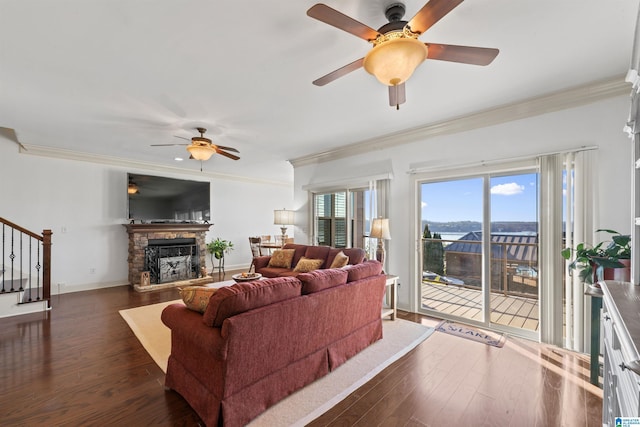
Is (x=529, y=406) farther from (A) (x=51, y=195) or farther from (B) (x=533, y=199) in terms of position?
(A) (x=51, y=195)

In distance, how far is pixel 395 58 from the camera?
5.63ft

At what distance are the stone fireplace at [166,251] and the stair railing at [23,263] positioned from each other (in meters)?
1.40

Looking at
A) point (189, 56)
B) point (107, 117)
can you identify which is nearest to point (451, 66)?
point (189, 56)

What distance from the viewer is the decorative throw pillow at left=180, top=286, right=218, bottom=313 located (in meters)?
2.04

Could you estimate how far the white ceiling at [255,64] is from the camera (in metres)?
1.84

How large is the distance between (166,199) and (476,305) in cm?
640

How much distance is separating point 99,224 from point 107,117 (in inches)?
123

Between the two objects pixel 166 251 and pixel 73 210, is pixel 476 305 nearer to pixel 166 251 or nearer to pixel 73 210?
pixel 166 251

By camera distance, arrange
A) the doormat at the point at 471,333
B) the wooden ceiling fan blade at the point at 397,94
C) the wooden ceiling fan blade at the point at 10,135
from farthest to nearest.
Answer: the wooden ceiling fan blade at the point at 10,135
the doormat at the point at 471,333
the wooden ceiling fan blade at the point at 397,94

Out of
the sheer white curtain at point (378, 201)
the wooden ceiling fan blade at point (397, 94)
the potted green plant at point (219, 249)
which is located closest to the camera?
the wooden ceiling fan blade at point (397, 94)

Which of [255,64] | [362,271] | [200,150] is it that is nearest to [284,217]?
[200,150]

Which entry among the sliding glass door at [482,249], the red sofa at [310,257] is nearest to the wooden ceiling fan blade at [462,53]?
the sliding glass door at [482,249]

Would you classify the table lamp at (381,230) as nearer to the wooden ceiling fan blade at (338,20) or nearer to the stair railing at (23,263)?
the wooden ceiling fan blade at (338,20)

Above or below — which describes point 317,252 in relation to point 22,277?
above
